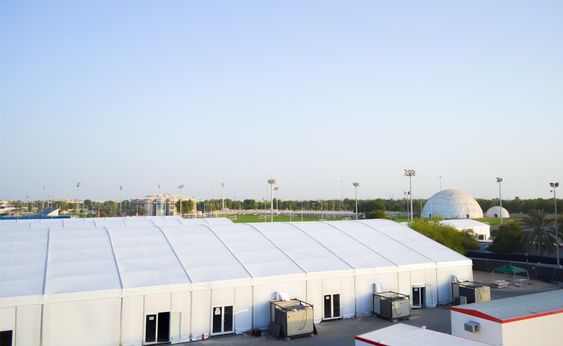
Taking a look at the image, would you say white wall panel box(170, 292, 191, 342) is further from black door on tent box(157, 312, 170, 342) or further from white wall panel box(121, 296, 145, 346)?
white wall panel box(121, 296, 145, 346)

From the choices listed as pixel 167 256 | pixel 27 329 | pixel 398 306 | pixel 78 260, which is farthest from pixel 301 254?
pixel 27 329

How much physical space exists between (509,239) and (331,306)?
4000 centimetres

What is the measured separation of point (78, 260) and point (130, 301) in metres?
5.02

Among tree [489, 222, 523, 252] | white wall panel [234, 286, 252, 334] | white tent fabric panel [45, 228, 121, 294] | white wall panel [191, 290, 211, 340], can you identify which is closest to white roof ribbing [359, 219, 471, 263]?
white wall panel [234, 286, 252, 334]

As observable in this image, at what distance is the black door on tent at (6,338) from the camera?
21266mm

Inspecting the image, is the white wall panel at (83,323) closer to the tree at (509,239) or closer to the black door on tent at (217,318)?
the black door on tent at (217,318)

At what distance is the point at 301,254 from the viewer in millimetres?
31750

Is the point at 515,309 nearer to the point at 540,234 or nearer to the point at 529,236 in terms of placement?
the point at 540,234

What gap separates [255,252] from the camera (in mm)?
31031

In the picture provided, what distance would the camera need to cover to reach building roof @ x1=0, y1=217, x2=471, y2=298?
2419cm

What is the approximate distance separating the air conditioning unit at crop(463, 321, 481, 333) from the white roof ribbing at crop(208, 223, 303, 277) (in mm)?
10686

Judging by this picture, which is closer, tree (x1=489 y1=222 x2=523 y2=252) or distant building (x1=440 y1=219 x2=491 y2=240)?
tree (x1=489 y1=222 x2=523 y2=252)

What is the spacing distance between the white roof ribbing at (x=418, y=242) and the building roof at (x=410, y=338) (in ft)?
55.8

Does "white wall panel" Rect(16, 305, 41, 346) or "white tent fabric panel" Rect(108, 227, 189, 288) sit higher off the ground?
"white tent fabric panel" Rect(108, 227, 189, 288)
